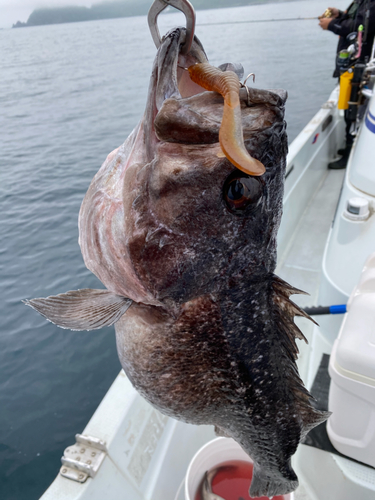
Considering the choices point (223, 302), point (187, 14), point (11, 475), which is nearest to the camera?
point (187, 14)

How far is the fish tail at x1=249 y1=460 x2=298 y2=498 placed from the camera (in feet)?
5.24

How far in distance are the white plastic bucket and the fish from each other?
988 mm

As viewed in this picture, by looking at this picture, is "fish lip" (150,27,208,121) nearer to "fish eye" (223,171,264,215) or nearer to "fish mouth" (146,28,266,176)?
"fish mouth" (146,28,266,176)

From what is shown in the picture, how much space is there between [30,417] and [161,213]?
14.7ft

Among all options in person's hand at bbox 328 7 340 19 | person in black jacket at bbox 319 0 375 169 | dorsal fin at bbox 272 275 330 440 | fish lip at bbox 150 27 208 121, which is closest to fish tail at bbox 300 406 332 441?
dorsal fin at bbox 272 275 330 440

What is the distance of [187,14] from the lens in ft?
3.02

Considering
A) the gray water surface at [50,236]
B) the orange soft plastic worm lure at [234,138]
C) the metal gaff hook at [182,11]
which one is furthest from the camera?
the gray water surface at [50,236]

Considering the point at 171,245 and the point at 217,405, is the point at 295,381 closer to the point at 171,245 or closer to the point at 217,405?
the point at 217,405

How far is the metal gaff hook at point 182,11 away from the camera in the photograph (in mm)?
899

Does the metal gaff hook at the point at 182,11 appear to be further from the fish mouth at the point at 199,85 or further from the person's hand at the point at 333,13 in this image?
the person's hand at the point at 333,13

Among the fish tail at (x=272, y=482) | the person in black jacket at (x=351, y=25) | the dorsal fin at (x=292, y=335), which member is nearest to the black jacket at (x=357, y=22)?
the person in black jacket at (x=351, y=25)

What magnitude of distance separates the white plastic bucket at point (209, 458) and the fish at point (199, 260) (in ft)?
3.24

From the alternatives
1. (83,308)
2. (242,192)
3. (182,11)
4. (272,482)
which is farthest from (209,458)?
(182,11)

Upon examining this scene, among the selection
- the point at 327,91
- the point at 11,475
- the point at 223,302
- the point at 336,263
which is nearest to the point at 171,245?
the point at 223,302
